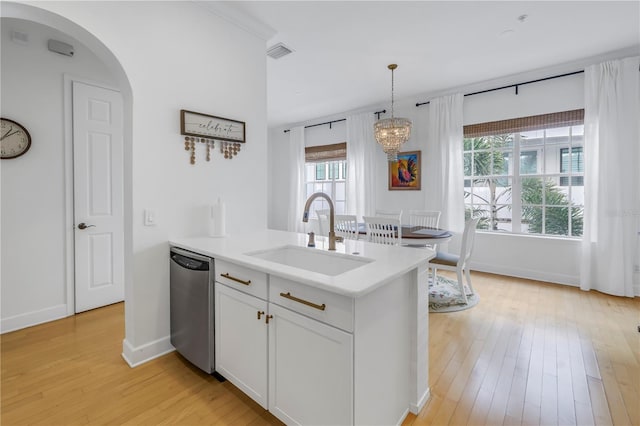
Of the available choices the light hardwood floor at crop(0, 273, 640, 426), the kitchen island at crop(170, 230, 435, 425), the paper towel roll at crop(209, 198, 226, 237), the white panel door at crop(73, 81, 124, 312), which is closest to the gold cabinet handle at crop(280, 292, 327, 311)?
the kitchen island at crop(170, 230, 435, 425)

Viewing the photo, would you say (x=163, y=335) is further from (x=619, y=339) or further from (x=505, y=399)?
(x=619, y=339)

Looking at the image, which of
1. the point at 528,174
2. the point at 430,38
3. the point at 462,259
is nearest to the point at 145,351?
the point at 462,259

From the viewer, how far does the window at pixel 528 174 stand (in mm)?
4051

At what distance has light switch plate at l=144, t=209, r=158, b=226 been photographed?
2.16 metres

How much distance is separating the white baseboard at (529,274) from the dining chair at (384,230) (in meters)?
2.00

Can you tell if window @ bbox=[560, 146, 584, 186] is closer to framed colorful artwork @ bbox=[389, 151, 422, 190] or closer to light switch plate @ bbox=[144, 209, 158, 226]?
Answer: framed colorful artwork @ bbox=[389, 151, 422, 190]

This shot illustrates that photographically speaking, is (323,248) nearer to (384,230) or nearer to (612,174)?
(384,230)

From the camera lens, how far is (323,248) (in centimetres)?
197

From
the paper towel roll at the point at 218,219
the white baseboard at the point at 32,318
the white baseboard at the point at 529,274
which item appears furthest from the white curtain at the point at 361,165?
the white baseboard at the point at 32,318

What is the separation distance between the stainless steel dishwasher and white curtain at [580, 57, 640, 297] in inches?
172

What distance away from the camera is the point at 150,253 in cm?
220

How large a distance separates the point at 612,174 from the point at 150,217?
4863mm

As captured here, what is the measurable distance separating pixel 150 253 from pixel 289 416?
4.84ft

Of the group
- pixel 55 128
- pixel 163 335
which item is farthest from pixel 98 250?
pixel 163 335
